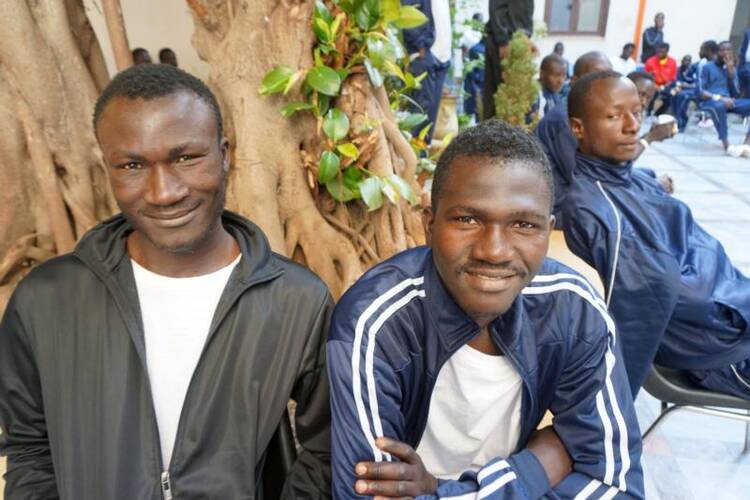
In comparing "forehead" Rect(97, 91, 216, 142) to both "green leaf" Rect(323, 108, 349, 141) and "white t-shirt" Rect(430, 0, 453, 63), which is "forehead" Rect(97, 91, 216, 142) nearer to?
"green leaf" Rect(323, 108, 349, 141)

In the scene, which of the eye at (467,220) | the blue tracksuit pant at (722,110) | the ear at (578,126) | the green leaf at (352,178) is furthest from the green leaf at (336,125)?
the blue tracksuit pant at (722,110)

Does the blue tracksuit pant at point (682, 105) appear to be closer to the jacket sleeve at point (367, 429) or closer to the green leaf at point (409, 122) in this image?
the green leaf at point (409, 122)

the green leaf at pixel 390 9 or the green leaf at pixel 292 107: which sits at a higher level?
the green leaf at pixel 390 9

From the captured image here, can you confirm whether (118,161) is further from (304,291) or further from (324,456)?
(324,456)

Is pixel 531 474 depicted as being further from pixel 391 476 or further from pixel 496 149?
pixel 496 149

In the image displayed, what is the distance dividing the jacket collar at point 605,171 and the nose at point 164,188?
1.48 m

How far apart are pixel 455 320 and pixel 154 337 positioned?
2.16 feet

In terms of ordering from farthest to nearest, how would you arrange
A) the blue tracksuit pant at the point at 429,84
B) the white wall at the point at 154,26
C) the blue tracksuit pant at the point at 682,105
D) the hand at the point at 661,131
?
the blue tracksuit pant at the point at 682,105 < the blue tracksuit pant at the point at 429,84 < the white wall at the point at 154,26 < the hand at the point at 661,131

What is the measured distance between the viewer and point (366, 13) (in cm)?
231

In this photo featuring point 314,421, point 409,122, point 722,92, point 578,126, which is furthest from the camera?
point 722,92

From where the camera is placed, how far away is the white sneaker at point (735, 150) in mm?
7195

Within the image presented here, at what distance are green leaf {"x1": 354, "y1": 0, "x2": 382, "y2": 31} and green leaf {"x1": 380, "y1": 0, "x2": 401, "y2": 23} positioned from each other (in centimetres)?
3

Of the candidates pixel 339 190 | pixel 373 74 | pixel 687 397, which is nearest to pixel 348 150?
pixel 339 190

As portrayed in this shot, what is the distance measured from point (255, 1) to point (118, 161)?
136cm
